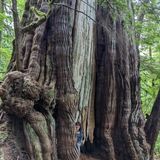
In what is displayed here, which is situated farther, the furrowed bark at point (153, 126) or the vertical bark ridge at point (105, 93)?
the furrowed bark at point (153, 126)

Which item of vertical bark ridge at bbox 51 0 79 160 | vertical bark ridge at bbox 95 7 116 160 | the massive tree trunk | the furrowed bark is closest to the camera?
the massive tree trunk

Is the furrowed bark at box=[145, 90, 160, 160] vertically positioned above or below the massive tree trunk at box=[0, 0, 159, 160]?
below

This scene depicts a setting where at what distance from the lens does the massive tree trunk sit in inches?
152

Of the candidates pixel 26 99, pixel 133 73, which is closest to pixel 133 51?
pixel 133 73

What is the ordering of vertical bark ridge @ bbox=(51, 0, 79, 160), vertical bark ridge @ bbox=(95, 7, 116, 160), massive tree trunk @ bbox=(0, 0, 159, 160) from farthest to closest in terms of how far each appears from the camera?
vertical bark ridge @ bbox=(95, 7, 116, 160)
vertical bark ridge @ bbox=(51, 0, 79, 160)
massive tree trunk @ bbox=(0, 0, 159, 160)

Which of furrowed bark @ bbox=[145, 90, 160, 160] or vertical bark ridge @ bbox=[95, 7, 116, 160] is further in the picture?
furrowed bark @ bbox=[145, 90, 160, 160]

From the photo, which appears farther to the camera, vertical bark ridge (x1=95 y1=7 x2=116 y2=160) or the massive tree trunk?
vertical bark ridge (x1=95 y1=7 x2=116 y2=160)

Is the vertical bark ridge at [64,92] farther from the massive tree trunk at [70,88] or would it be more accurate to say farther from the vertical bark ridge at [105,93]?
the vertical bark ridge at [105,93]

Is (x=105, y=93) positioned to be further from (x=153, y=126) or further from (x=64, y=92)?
(x=153, y=126)

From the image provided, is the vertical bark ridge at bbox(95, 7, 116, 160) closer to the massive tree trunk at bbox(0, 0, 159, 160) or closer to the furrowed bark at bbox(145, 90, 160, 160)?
the massive tree trunk at bbox(0, 0, 159, 160)

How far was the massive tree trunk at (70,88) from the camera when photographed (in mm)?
3857

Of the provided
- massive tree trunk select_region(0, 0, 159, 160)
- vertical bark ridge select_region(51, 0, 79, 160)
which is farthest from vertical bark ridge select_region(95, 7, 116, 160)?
vertical bark ridge select_region(51, 0, 79, 160)

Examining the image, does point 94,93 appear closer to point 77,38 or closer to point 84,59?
point 84,59

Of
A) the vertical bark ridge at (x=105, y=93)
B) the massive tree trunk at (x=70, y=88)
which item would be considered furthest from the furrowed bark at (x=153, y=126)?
the vertical bark ridge at (x=105, y=93)
